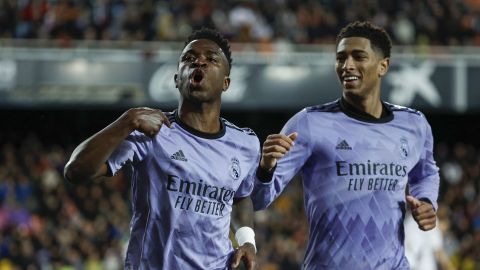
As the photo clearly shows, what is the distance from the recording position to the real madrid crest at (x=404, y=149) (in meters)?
5.89

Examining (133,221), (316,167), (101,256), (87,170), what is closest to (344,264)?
(316,167)

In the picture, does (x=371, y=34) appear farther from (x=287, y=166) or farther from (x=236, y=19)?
(x=236, y=19)

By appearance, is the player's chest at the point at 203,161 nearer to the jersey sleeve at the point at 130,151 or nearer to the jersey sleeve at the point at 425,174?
the jersey sleeve at the point at 130,151

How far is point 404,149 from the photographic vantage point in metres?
5.91

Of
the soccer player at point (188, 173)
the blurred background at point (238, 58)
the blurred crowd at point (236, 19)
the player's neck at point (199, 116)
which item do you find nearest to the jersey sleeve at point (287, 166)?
the soccer player at point (188, 173)

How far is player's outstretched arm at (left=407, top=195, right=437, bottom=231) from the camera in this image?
562 centimetres

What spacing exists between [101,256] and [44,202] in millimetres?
2101

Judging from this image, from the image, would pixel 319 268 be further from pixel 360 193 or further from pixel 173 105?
pixel 173 105

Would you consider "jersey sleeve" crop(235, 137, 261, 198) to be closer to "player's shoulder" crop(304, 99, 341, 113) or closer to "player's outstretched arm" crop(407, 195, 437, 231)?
"player's shoulder" crop(304, 99, 341, 113)

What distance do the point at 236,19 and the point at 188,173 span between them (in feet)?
51.7

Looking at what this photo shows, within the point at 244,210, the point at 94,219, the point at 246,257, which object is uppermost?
the point at 244,210

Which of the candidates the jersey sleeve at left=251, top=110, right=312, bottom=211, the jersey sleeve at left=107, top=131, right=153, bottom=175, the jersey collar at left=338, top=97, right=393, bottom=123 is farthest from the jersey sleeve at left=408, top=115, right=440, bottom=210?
the jersey sleeve at left=107, top=131, right=153, bottom=175

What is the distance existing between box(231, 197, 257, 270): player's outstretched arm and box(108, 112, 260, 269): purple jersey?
0.38ft

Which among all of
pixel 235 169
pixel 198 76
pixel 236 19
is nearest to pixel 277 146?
pixel 235 169
